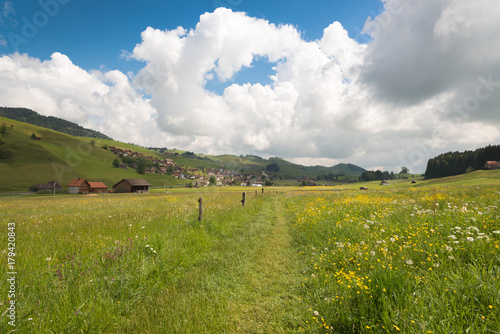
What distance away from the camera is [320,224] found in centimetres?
1009

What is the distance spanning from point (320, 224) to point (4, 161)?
17036 centimetres

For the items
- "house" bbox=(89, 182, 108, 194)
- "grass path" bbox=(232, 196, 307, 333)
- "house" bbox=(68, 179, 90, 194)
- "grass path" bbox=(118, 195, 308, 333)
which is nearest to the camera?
"grass path" bbox=(118, 195, 308, 333)

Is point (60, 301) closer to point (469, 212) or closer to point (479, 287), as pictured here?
point (479, 287)

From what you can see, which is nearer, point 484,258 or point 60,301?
point 60,301

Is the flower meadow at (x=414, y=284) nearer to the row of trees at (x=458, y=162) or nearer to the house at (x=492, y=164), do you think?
the house at (x=492, y=164)

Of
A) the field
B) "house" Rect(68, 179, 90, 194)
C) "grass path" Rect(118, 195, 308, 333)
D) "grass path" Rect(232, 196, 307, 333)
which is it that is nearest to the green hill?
"house" Rect(68, 179, 90, 194)

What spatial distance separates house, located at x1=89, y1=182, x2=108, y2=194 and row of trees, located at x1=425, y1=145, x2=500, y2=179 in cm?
19057

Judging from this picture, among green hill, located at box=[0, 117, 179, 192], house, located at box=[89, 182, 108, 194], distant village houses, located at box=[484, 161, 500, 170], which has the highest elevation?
distant village houses, located at box=[484, 161, 500, 170]

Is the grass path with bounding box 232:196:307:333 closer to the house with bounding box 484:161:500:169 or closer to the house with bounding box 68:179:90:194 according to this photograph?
the house with bounding box 68:179:90:194

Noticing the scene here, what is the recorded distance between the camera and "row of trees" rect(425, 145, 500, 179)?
101 metres

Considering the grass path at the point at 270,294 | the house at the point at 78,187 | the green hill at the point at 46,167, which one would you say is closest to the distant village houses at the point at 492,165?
the grass path at the point at 270,294

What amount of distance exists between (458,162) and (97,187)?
203 meters

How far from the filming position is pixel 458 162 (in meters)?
119

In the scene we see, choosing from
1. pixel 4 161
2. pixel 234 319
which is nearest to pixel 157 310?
pixel 234 319
